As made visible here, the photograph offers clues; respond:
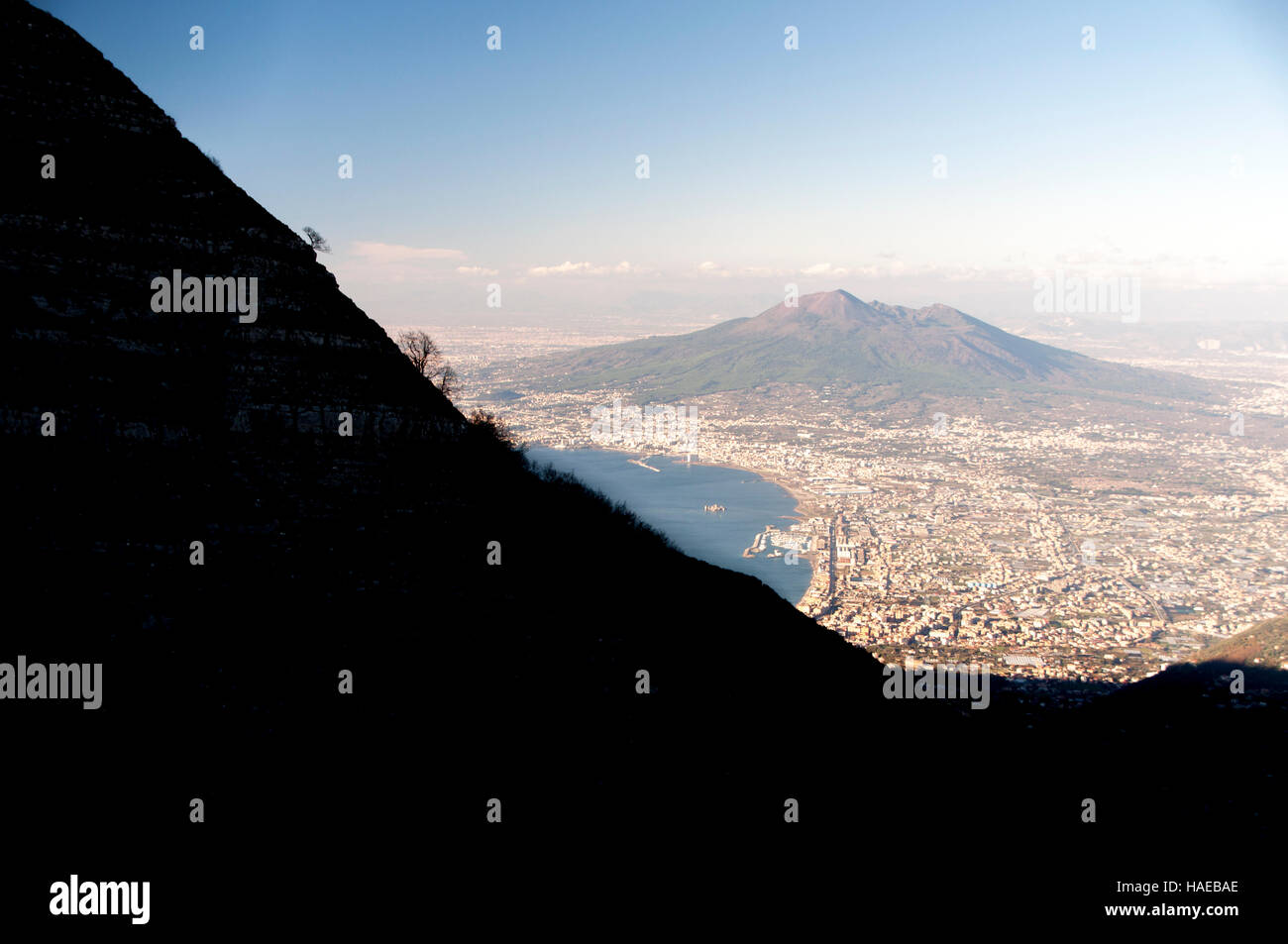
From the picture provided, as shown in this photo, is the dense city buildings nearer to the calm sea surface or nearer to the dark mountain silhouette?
the calm sea surface

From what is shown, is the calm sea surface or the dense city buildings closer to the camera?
the dense city buildings

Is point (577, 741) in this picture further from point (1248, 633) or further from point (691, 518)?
point (691, 518)

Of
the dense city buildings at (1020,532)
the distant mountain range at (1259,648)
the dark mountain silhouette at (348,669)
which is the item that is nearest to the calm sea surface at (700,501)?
the dense city buildings at (1020,532)

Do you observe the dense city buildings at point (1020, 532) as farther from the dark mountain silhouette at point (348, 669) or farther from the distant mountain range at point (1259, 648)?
the dark mountain silhouette at point (348, 669)

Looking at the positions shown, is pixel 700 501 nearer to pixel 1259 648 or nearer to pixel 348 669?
pixel 1259 648

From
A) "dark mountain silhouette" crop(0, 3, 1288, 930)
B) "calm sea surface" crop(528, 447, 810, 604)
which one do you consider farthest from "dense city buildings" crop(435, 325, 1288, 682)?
"dark mountain silhouette" crop(0, 3, 1288, 930)
